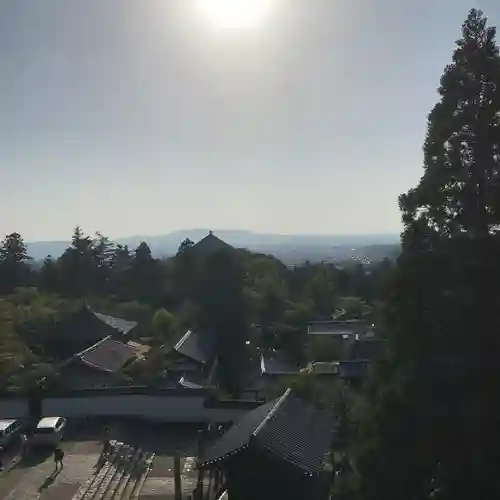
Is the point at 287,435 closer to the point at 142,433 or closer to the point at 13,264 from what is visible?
the point at 142,433

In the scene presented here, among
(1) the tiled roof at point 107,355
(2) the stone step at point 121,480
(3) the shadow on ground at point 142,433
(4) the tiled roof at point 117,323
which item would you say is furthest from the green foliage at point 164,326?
(2) the stone step at point 121,480

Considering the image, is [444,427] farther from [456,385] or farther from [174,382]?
[174,382]

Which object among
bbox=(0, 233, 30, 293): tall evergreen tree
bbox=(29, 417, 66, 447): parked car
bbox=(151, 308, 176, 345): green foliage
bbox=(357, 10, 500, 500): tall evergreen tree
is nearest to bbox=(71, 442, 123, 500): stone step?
bbox=(29, 417, 66, 447): parked car

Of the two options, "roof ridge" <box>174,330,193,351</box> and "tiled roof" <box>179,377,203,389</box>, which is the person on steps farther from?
"roof ridge" <box>174,330,193,351</box>

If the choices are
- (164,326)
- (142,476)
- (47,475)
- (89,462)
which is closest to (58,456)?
(47,475)

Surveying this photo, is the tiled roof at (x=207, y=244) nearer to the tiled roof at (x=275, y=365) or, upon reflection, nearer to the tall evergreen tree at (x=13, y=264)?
the tiled roof at (x=275, y=365)

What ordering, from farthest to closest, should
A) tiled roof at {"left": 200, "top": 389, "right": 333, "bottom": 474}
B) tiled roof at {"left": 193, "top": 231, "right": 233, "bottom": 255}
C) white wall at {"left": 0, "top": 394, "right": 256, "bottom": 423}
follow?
tiled roof at {"left": 193, "top": 231, "right": 233, "bottom": 255}, white wall at {"left": 0, "top": 394, "right": 256, "bottom": 423}, tiled roof at {"left": 200, "top": 389, "right": 333, "bottom": 474}

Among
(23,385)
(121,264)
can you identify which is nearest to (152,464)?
(23,385)
